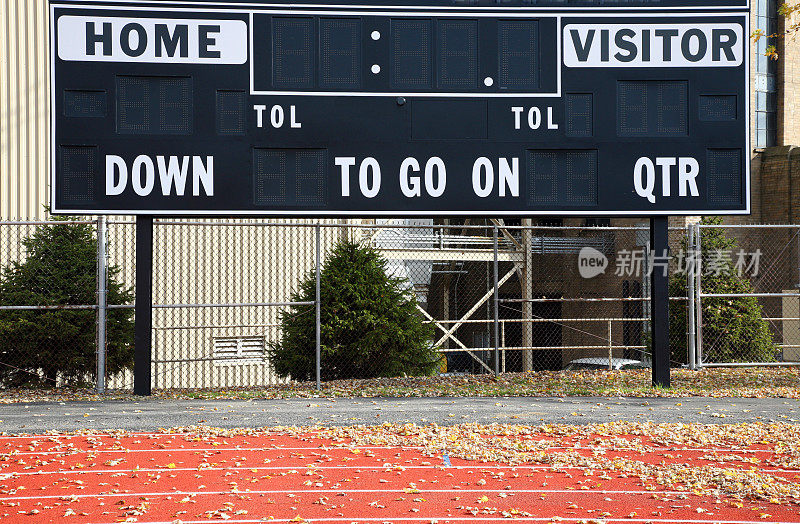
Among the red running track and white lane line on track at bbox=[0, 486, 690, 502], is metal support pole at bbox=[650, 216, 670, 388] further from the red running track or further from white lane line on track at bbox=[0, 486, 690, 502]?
white lane line on track at bbox=[0, 486, 690, 502]

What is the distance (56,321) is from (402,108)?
644 centimetres

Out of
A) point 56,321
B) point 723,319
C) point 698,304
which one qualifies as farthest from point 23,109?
point 723,319

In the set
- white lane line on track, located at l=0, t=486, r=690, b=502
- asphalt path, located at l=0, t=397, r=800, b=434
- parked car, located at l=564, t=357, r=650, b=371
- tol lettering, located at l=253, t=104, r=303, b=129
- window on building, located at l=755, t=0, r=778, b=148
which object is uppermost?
window on building, located at l=755, t=0, r=778, b=148

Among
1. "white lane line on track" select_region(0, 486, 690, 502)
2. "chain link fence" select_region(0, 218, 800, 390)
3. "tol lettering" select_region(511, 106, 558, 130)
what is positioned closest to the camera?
"white lane line on track" select_region(0, 486, 690, 502)

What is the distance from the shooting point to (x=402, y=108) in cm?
1141

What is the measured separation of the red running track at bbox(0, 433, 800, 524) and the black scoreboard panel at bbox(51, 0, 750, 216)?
4.04 m

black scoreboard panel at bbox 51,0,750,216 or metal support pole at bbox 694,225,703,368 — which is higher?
black scoreboard panel at bbox 51,0,750,216

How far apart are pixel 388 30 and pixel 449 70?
3.39 feet

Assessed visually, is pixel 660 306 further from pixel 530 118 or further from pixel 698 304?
pixel 530 118

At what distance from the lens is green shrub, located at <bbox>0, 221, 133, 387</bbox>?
12703 millimetres

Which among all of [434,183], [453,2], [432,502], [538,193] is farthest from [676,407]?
[453,2]

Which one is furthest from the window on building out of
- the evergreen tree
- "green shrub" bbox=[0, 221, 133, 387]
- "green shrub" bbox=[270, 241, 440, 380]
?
"green shrub" bbox=[0, 221, 133, 387]

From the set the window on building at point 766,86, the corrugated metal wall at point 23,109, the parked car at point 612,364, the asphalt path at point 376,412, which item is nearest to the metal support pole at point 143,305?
the asphalt path at point 376,412

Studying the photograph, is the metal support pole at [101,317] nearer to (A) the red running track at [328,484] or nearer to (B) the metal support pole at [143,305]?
(B) the metal support pole at [143,305]
